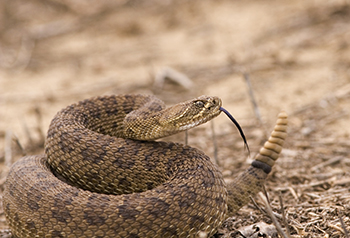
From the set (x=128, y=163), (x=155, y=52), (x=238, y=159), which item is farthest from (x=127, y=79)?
(x=128, y=163)

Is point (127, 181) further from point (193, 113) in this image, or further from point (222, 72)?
Answer: point (222, 72)

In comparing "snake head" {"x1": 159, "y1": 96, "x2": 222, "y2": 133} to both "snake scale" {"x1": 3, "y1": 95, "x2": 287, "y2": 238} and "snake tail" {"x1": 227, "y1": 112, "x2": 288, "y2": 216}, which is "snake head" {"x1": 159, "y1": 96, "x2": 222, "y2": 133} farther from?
"snake tail" {"x1": 227, "y1": 112, "x2": 288, "y2": 216}

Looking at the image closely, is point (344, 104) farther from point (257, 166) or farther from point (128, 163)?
point (128, 163)

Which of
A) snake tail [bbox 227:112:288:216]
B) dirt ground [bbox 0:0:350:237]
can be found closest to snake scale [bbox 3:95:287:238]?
snake tail [bbox 227:112:288:216]

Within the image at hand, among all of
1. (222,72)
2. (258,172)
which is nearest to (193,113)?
(258,172)

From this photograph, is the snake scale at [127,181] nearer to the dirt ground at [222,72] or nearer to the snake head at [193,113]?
the snake head at [193,113]
